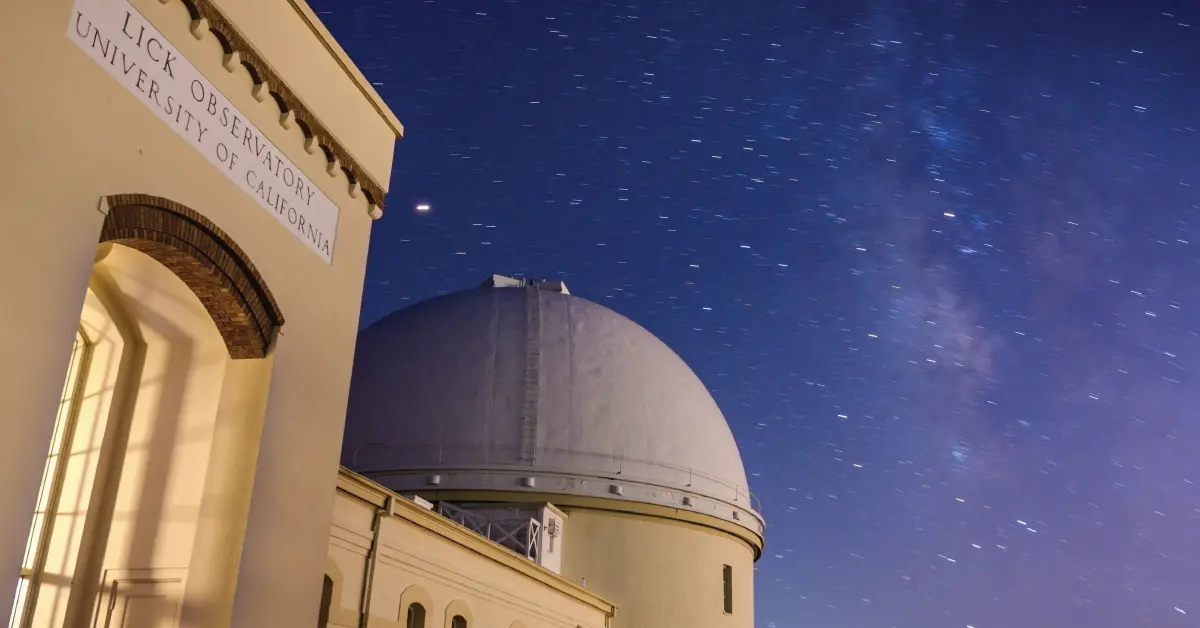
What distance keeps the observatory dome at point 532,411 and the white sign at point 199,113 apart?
10.5 meters

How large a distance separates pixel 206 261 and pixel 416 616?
6.76m

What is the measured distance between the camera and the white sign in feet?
21.1

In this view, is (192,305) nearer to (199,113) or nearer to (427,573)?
(199,113)

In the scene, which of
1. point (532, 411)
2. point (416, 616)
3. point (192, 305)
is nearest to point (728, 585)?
point (532, 411)

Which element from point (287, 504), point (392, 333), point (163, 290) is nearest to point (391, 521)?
point (287, 504)

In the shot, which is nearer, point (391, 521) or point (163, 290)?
point (163, 290)

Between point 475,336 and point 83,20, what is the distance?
1432 centimetres

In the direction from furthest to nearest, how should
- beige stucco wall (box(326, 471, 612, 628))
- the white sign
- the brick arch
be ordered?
beige stucco wall (box(326, 471, 612, 628)) → the brick arch → the white sign

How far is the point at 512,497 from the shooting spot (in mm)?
18406

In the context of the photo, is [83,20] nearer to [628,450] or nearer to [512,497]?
[512,497]

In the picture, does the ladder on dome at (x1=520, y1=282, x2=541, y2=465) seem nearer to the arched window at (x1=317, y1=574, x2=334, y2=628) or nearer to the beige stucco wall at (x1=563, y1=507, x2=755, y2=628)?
the beige stucco wall at (x1=563, y1=507, x2=755, y2=628)

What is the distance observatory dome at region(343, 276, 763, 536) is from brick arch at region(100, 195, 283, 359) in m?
11.0

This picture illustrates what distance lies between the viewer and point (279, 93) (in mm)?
8062

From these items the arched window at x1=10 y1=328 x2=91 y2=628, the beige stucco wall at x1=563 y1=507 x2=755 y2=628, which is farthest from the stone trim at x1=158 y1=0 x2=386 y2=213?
the beige stucco wall at x1=563 y1=507 x2=755 y2=628
